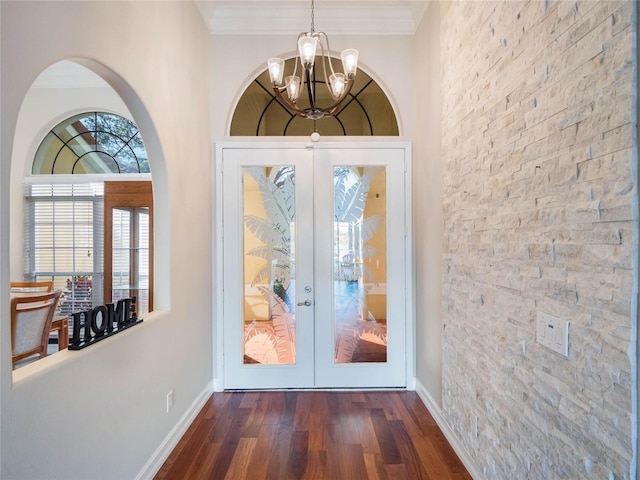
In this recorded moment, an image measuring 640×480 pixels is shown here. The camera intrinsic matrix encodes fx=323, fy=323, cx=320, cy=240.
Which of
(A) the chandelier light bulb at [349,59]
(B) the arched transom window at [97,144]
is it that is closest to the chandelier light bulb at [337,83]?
(A) the chandelier light bulb at [349,59]

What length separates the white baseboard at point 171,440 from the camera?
76.2 inches

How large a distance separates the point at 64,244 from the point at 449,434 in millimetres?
4788

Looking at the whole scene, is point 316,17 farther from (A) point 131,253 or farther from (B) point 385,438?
(B) point 385,438

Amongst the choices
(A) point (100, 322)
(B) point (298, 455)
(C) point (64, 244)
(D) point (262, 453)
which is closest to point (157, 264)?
(A) point (100, 322)

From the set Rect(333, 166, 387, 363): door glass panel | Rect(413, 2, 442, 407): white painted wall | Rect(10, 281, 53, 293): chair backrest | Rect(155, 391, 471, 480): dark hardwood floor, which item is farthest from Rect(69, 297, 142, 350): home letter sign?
Rect(10, 281, 53, 293): chair backrest

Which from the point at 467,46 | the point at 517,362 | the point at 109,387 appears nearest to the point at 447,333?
the point at 517,362

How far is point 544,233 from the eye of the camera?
1362 mm

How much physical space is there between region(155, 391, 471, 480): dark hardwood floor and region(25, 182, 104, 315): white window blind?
99.0 inches

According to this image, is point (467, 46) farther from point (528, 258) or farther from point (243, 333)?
point (243, 333)

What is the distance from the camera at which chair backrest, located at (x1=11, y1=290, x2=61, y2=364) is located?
235 cm

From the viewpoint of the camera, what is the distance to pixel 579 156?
1179 millimetres

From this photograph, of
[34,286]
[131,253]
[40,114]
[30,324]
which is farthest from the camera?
[40,114]

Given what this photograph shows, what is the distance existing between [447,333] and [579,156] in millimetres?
1507

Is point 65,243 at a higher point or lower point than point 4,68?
lower
